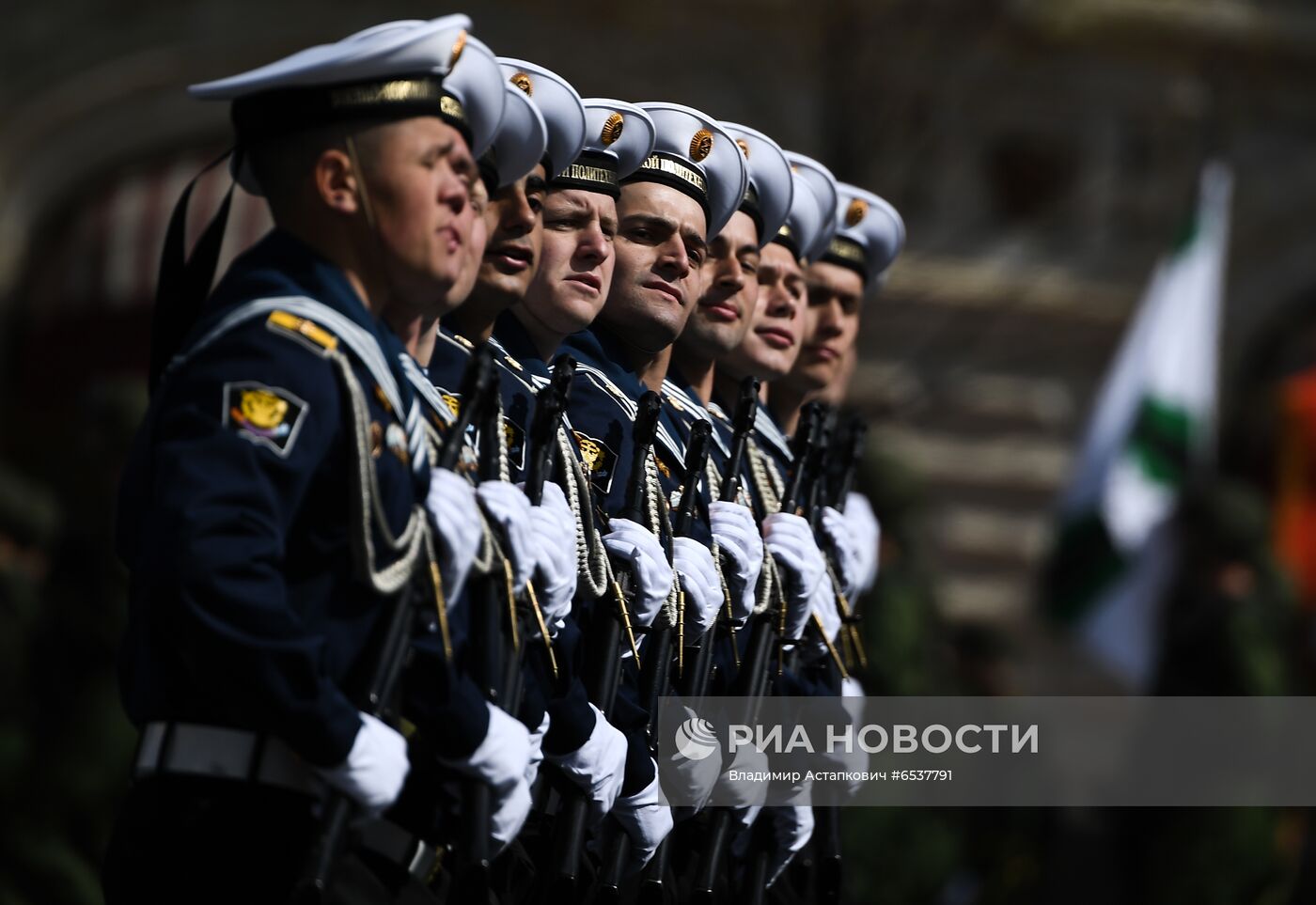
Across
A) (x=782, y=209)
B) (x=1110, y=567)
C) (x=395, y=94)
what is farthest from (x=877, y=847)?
(x=395, y=94)

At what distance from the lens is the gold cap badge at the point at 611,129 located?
4996 mm

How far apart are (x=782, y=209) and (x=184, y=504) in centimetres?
256

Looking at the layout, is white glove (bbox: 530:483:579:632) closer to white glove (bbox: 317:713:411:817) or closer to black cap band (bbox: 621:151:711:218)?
white glove (bbox: 317:713:411:817)

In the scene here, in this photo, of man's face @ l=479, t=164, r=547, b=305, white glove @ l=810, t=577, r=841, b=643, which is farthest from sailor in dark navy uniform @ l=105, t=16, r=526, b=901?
white glove @ l=810, t=577, r=841, b=643

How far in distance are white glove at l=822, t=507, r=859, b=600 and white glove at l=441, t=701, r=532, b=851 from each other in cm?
216

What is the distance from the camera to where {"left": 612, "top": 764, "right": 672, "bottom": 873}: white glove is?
4754 millimetres

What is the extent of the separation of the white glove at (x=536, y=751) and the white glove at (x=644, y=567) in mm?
369

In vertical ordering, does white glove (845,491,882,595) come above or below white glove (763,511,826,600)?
above

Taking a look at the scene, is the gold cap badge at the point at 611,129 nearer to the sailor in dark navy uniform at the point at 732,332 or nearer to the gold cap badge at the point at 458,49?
the sailor in dark navy uniform at the point at 732,332

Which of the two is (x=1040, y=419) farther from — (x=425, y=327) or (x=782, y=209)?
(x=425, y=327)

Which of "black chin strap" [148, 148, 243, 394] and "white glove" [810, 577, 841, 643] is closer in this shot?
"black chin strap" [148, 148, 243, 394]

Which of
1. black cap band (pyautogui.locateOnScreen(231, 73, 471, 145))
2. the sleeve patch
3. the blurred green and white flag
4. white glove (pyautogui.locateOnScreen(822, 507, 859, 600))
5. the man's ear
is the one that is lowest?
the sleeve patch

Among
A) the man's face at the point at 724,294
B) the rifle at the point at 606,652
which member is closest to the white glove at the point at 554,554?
the rifle at the point at 606,652

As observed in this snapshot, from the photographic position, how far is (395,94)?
3.83 meters
